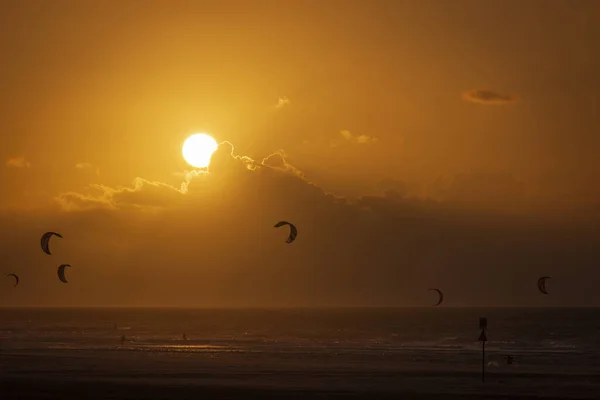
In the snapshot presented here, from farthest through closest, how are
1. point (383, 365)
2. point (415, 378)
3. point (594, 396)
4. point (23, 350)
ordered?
1. point (23, 350)
2. point (383, 365)
3. point (415, 378)
4. point (594, 396)

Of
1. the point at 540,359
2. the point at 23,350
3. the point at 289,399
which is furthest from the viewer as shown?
the point at 23,350

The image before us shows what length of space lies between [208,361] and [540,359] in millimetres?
21317

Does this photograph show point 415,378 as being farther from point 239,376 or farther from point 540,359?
point 540,359

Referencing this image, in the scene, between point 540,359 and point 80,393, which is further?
point 540,359

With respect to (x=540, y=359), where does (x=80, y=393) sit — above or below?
below

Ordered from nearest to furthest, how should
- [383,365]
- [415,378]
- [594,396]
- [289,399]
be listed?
[289,399] < [594,396] < [415,378] < [383,365]

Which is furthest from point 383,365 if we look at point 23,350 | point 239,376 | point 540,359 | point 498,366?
point 23,350

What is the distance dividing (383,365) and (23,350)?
95.0ft

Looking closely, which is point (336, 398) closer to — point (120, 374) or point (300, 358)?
point (120, 374)

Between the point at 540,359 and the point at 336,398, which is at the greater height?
the point at 540,359

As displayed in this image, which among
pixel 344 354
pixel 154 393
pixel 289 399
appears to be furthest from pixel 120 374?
pixel 344 354

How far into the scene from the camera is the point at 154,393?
3306cm

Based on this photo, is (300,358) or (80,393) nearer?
(80,393)

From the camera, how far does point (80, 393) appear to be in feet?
110
